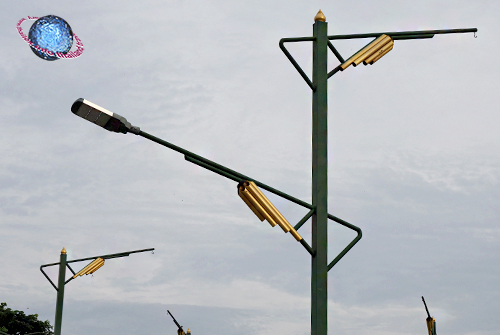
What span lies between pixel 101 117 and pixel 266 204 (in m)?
2.08

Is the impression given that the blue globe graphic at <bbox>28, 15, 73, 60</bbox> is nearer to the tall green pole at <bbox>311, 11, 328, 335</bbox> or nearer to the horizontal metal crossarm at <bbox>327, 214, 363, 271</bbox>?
the tall green pole at <bbox>311, 11, 328, 335</bbox>

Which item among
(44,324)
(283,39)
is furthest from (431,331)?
(44,324)

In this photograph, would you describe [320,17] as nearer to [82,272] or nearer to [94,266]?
[94,266]

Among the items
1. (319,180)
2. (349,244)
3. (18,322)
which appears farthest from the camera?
(18,322)

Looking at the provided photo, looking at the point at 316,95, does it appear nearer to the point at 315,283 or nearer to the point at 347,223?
the point at 347,223

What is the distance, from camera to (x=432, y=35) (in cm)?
915

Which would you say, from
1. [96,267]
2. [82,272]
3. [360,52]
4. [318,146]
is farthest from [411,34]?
[82,272]

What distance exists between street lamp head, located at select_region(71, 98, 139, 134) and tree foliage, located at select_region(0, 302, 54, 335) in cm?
4386

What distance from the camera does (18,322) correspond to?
1913 inches

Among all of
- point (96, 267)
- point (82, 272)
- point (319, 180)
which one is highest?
point (96, 267)

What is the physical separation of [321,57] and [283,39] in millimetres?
535

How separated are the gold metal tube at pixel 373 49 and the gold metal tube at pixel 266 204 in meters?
2.29

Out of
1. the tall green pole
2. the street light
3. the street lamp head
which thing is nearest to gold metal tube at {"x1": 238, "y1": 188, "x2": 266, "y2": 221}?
the street light

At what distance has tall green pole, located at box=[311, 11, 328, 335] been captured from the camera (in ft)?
26.3
